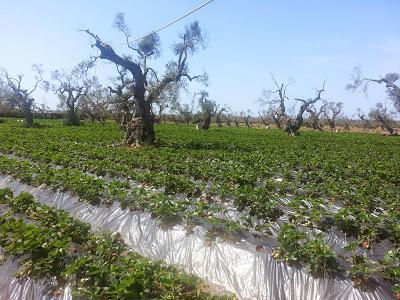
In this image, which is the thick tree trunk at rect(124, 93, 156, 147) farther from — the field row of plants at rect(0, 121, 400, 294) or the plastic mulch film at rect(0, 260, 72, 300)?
the plastic mulch film at rect(0, 260, 72, 300)

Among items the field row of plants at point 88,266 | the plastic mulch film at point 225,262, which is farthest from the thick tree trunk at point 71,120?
the field row of plants at point 88,266

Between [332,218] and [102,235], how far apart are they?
467 cm

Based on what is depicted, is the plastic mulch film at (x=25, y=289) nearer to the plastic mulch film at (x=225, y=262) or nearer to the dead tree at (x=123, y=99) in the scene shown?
the plastic mulch film at (x=225, y=262)

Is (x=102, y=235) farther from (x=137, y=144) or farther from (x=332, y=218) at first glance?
(x=137, y=144)

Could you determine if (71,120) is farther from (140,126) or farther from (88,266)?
(88,266)

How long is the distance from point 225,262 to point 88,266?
98.3 inches

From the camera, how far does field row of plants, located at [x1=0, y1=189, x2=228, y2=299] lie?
5.11 meters

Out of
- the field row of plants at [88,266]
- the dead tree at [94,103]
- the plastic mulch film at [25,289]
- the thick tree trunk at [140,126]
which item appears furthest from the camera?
the dead tree at [94,103]

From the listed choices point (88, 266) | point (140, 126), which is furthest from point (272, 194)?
point (140, 126)

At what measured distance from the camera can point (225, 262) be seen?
6.91 m

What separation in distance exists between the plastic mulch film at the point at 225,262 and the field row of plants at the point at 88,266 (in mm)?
768

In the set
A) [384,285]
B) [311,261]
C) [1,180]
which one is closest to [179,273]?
[311,261]

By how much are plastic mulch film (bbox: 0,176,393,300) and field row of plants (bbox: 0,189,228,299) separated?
768 millimetres

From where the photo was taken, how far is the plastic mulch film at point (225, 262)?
580 cm
